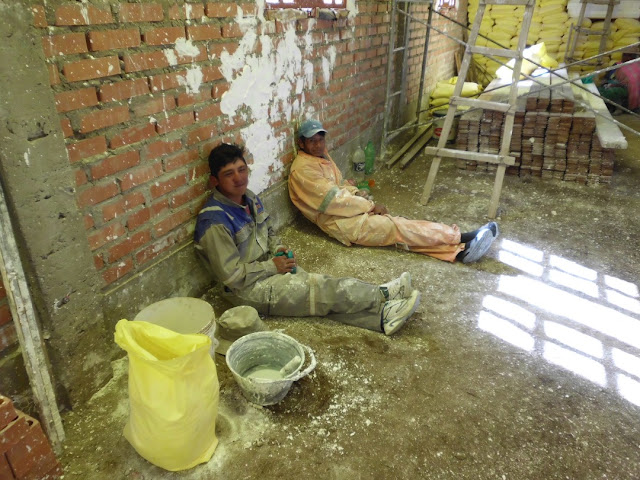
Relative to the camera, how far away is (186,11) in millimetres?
2295

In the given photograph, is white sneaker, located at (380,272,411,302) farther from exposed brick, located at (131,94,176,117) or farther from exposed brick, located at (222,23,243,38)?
exposed brick, located at (222,23,243,38)

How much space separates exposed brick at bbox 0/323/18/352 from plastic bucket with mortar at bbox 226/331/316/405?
839mm

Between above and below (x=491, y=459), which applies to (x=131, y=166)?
above

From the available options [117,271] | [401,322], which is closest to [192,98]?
[117,271]

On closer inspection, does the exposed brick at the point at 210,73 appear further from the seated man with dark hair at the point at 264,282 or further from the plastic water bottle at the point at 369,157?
the plastic water bottle at the point at 369,157

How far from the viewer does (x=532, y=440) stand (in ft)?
6.28

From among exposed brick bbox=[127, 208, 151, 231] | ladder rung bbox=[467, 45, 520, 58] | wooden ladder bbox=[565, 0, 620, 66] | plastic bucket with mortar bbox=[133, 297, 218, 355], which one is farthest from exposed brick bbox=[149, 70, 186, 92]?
wooden ladder bbox=[565, 0, 620, 66]

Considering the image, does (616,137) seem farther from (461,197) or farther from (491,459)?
(491,459)

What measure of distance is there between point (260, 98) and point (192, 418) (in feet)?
7.03

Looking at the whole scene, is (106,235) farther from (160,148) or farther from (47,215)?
(160,148)

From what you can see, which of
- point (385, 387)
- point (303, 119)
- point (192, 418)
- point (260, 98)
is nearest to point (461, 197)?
point (303, 119)

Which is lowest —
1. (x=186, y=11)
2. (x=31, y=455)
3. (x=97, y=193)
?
(x=31, y=455)

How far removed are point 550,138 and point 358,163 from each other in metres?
2.03

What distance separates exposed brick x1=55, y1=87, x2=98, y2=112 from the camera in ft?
5.71
